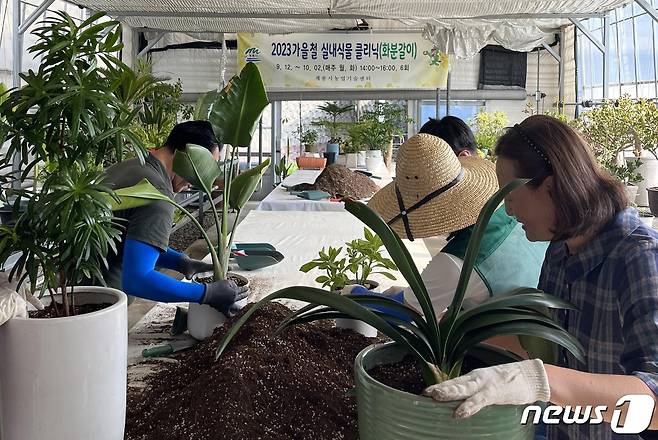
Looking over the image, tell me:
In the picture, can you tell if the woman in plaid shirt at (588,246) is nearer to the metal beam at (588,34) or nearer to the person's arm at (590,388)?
the person's arm at (590,388)

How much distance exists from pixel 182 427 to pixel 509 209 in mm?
714

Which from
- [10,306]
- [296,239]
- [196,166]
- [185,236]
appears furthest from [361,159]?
[10,306]

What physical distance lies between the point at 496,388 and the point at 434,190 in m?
0.74

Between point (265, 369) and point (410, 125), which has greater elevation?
point (410, 125)

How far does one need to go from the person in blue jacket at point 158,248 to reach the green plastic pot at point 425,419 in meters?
0.91

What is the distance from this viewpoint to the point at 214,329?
152cm

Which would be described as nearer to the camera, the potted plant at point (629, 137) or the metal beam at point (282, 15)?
the potted plant at point (629, 137)

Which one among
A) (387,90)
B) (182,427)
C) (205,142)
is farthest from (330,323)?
(387,90)

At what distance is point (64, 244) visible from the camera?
918mm

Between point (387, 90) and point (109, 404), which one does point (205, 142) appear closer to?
point (109, 404)

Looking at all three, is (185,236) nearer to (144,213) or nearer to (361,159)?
(361,159)

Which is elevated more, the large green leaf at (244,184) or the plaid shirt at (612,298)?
the large green leaf at (244,184)

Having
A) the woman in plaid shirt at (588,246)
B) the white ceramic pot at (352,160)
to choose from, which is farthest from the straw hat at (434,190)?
the white ceramic pot at (352,160)

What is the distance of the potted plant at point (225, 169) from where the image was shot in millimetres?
1604
